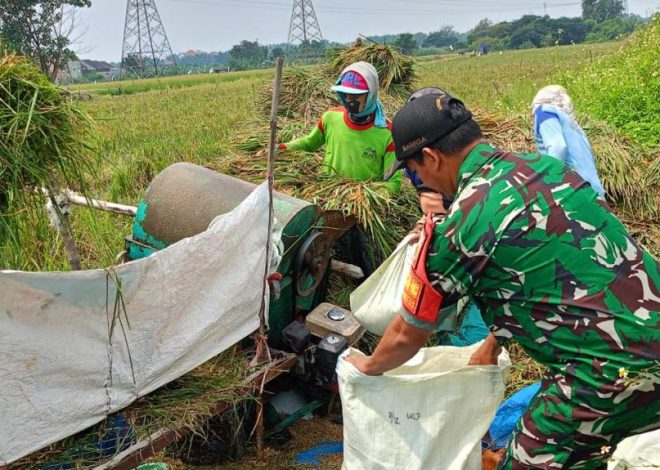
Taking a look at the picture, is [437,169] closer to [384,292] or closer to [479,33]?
[384,292]

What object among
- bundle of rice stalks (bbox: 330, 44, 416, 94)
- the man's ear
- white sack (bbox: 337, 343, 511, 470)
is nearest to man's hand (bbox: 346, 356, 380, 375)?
white sack (bbox: 337, 343, 511, 470)

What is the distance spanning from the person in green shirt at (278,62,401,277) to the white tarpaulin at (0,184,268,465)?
1234 millimetres

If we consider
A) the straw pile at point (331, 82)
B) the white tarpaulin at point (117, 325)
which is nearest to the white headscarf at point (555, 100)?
the white tarpaulin at point (117, 325)

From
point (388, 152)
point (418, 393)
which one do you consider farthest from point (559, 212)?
point (388, 152)

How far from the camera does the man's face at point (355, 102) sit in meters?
3.95

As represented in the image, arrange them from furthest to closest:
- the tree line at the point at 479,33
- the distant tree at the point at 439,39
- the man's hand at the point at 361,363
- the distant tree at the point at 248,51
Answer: the distant tree at the point at 439,39 < the distant tree at the point at 248,51 < the tree line at the point at 479,33 < the man's hand at the point at 361,363

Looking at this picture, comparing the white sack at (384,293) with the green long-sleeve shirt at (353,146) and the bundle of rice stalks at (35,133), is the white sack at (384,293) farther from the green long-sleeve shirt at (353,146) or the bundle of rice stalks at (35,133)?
the green long-sleeve shirt at (353,146)

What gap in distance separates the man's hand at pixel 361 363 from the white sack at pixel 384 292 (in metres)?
0.28

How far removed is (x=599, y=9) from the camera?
83.3 metres

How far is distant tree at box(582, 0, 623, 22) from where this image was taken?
83.2 metres

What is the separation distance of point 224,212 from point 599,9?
310 feet

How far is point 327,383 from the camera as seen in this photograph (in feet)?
10.2

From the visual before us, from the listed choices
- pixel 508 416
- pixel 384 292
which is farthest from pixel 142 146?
pixel 508 416

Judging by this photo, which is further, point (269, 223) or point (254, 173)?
point (254, 173)
